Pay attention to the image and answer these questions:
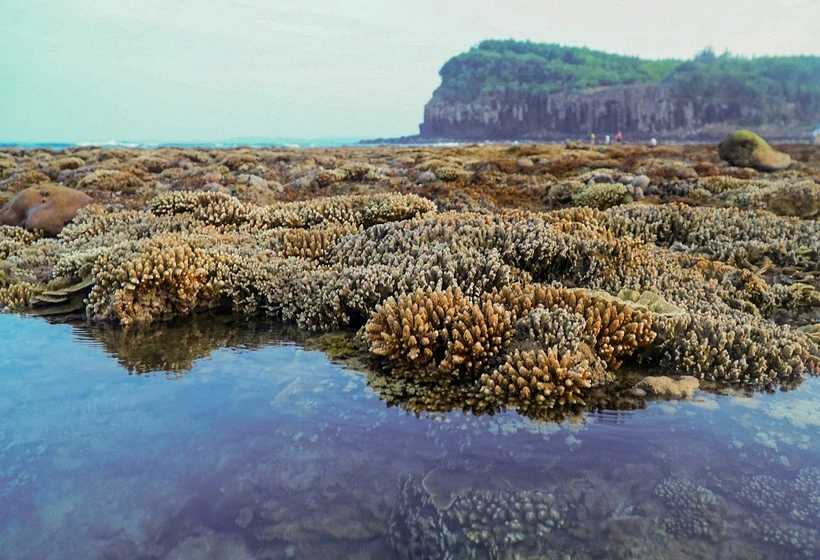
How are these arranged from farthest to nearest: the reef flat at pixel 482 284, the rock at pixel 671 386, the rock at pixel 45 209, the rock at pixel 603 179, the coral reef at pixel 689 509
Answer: the rock at pixel 603 179
the rock at pixel 45 209
the reef flat at pixel 482 284
the rock at pixel 671 386
the coral reef at pixel 689 509

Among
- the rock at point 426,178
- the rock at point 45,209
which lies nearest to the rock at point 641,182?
the rock at point 426,178

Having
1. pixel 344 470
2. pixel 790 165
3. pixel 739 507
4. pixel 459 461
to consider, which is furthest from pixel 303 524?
pixel 790 165

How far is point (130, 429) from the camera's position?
389 cm

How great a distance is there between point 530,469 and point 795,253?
753 centimetres

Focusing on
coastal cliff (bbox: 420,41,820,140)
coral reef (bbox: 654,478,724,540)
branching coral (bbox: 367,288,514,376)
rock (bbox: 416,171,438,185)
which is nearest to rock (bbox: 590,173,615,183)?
rock (bbox: 416,171,438,185)

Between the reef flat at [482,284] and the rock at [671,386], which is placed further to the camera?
the reef flat at [482,284]

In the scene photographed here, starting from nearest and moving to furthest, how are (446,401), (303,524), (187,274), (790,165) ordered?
(303,524) < (446,401) < (187,274) < (790,165)

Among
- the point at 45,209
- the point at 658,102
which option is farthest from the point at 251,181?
the point at 658,102

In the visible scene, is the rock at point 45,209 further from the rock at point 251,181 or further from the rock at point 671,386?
the rock at point 671,386

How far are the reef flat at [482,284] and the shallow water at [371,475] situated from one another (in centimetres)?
52

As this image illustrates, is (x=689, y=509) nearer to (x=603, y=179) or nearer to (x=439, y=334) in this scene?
(x=439, y=334)

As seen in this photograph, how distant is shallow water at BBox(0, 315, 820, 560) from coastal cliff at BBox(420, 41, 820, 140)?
482 ft

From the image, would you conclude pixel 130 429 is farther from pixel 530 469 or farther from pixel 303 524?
pixel 530 469

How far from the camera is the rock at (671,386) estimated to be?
4.38m
